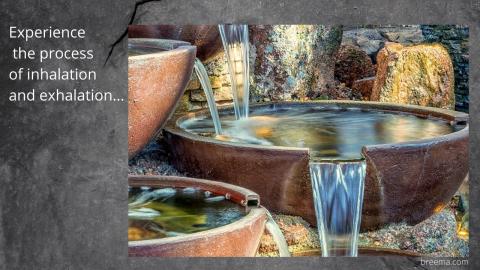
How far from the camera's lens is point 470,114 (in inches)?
122

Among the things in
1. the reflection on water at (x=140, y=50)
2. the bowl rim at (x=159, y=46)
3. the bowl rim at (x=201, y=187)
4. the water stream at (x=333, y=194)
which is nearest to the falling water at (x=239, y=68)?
the water stream at (x=333, y=194)

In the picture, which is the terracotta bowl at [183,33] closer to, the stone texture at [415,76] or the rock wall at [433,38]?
the rock wall at [433,38]

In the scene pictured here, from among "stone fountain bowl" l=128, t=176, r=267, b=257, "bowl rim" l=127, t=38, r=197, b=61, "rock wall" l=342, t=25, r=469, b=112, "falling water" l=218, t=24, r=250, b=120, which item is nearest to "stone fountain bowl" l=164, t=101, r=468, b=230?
"stone fountain bowl" l=128, t=176, r=267, b=257

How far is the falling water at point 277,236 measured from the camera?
288 cm

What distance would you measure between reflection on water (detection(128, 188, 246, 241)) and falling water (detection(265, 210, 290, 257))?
4.9 inches

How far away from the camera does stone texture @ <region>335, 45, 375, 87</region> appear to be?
11.2 ft

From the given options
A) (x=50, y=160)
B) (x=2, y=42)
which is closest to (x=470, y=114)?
(x=50, y=160)

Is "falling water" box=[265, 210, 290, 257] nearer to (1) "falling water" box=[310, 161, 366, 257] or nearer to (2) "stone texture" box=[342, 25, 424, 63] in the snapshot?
(1) "falling water" box=[310, 161, 366, 257]

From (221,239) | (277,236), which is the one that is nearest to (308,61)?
(277,236)

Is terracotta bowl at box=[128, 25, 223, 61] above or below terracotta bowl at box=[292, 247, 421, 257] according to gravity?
above

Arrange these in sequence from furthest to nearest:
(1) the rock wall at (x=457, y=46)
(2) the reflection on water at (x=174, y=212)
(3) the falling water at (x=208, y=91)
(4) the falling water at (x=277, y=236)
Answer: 1. (3) the falling water at (x=208, y=91)
2. (1) the rock wall at (x=457, y=46)
3. (4) the falling water at (x=277, y=236)
4. (2) the reflection on water at (x=174, y=212)

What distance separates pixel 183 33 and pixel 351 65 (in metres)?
0.82

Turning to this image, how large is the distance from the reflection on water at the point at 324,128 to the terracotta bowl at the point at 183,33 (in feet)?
1.24

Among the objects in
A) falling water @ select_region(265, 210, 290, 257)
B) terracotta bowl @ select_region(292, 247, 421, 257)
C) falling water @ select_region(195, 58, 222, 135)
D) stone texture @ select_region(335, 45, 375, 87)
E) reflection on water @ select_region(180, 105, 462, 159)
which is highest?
stone texture @ select_region(335, 45, 375, 87)
